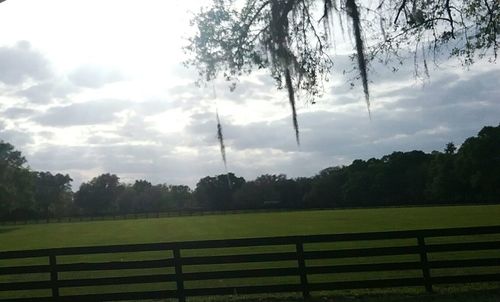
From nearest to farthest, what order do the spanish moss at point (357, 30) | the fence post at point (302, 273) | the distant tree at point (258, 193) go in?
the spanish moss at point (357, 30), the fence post at point (302, 273), the distant tree at point (258, 193)

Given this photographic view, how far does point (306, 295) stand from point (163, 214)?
312 ft

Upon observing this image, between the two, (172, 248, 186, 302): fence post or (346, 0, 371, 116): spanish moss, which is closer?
(346, 0, 371, 116): spanish moss

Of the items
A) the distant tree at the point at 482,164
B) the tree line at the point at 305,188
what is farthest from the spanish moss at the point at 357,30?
the distant tree at the point at 482,164

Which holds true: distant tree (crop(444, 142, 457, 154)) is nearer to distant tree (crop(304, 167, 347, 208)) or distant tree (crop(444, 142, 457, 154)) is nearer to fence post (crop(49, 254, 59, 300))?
distant tree (crop(304, 167, 347, 208))

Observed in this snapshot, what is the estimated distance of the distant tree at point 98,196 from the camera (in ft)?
505

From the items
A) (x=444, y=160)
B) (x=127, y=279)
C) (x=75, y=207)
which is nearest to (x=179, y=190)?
(x=75, y=207)

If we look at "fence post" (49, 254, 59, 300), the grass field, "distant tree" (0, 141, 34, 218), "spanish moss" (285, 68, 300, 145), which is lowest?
the grass field

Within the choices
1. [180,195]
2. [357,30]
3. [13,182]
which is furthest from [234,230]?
[180,195]

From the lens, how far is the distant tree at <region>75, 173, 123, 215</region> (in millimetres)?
153875

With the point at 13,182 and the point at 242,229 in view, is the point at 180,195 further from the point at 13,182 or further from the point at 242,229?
the point at 242,229

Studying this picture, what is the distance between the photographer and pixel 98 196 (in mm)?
154375

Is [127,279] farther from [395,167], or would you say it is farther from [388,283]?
[395,167]

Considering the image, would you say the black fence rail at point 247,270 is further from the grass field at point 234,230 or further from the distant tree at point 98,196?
the distant tree at point 98,196

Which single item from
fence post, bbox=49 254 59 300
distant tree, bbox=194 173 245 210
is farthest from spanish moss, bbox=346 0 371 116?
distant tree, bbox=194 173 245 210
